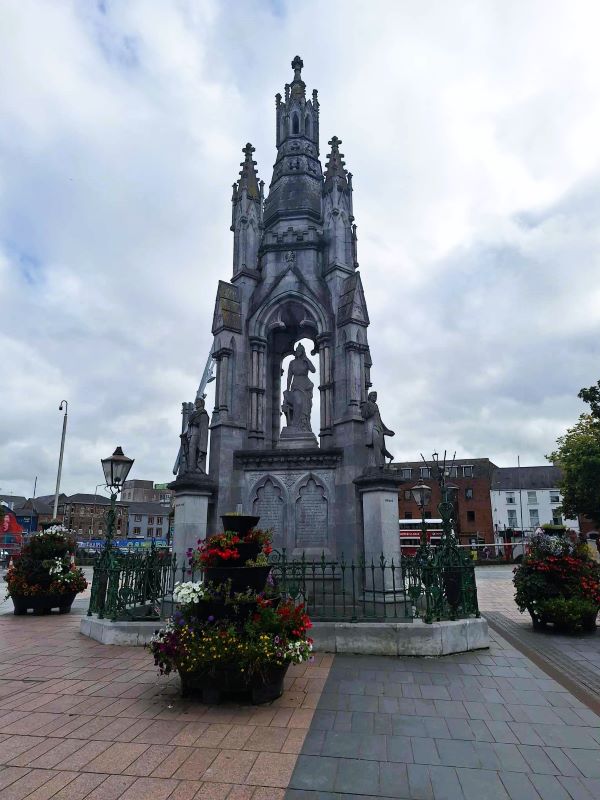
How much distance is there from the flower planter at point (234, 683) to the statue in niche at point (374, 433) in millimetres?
5614

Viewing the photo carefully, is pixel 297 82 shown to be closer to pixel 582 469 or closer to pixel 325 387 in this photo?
pixel 325 387

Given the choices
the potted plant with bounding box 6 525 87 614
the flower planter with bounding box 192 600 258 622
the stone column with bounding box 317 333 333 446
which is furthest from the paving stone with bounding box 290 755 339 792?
the potted plant with bounding box 6 525 87 614

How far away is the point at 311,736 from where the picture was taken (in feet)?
16.1

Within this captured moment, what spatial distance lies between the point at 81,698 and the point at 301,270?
1117cm

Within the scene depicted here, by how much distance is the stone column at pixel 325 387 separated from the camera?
1305cm

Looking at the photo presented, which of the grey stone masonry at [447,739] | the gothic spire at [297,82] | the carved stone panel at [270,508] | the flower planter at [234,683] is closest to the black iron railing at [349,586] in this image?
the carved stone panel at [270,508]

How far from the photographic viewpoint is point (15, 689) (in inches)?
257

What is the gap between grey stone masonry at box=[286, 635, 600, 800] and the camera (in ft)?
12.9

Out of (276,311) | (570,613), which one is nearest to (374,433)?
(276,311)

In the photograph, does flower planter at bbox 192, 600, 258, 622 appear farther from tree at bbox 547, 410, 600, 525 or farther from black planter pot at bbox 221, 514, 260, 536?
tree at bbox 547, 410, 600, 525

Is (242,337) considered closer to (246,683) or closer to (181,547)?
(181,547)

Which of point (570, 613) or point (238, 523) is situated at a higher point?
point (238, 523)

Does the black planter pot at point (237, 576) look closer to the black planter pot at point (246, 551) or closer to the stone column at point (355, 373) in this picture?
the black planter pot at point (246, 551)

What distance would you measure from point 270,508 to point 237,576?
583 cm
